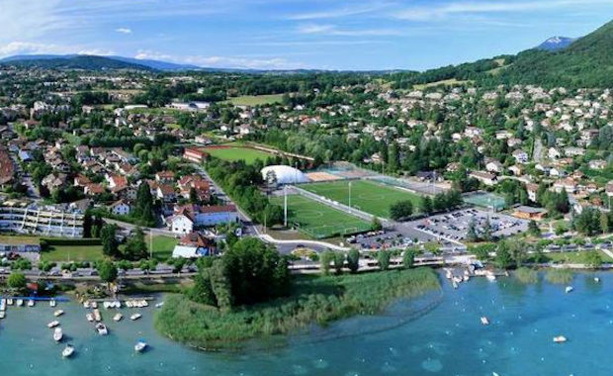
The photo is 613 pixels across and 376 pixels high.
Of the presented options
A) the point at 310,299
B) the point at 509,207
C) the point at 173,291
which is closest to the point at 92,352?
the point at 173,291

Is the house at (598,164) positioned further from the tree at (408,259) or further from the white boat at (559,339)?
the white boat at (559,339)

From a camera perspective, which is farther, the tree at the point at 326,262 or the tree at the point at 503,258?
the tree at the point at 503,258

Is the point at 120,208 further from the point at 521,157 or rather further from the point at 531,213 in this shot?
the point at 521,157

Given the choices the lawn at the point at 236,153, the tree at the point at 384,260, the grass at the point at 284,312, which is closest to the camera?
the grass at the point at 284,312

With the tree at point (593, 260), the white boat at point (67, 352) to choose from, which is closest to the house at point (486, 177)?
the tree at point (593, 260)

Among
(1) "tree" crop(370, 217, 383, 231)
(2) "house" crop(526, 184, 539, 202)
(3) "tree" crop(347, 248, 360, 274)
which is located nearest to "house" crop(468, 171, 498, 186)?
(2) "house" crop(526, 184, 539, 202)

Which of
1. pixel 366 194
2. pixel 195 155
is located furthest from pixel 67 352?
pixel 195 155

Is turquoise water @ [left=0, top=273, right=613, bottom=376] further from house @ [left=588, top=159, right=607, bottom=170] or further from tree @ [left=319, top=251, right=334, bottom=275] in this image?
house @ [left=588, top=159, right=607, bottom=170]
